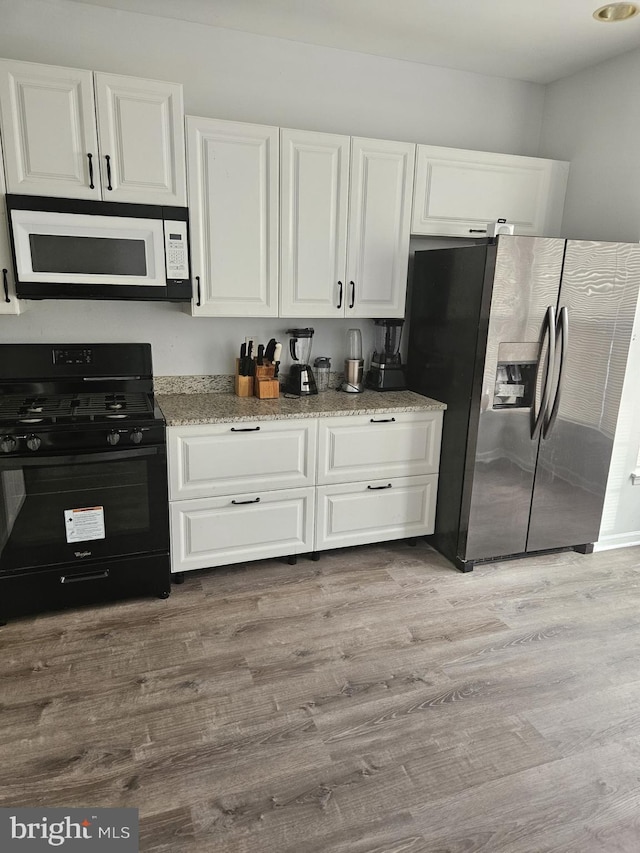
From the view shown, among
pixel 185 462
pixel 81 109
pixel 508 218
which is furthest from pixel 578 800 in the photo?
pixel 81 109

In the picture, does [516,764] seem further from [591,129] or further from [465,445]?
[591,129]

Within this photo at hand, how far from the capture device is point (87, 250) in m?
A: 2.53

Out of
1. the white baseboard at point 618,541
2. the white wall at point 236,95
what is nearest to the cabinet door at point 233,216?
the white wall at point 236,95

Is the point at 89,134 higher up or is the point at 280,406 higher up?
the point at 89,134

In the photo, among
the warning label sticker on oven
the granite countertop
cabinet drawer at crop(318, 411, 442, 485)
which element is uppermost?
the granite countertop

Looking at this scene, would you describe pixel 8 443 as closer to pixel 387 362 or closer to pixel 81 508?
pixel 81 508

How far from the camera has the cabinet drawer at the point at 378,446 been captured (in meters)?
2.94

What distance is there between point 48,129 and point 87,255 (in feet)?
1.67

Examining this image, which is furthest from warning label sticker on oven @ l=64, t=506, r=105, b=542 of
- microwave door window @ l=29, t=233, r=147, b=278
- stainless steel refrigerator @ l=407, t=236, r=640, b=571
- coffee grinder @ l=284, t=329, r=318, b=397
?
stainless steel refrigerator @ l=407, t=236, r=640, b=571

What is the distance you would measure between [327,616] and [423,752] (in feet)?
2.72

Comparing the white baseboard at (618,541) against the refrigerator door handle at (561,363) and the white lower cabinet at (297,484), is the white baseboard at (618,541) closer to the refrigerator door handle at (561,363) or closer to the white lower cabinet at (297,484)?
the refrigerator door handle at (561,363)

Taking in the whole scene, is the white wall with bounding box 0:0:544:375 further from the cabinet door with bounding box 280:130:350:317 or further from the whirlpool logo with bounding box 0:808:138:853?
the whirlpool logo with bounding box 0:808:138:853

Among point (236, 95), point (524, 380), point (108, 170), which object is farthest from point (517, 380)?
point (108, 170)

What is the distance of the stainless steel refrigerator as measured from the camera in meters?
2.79
